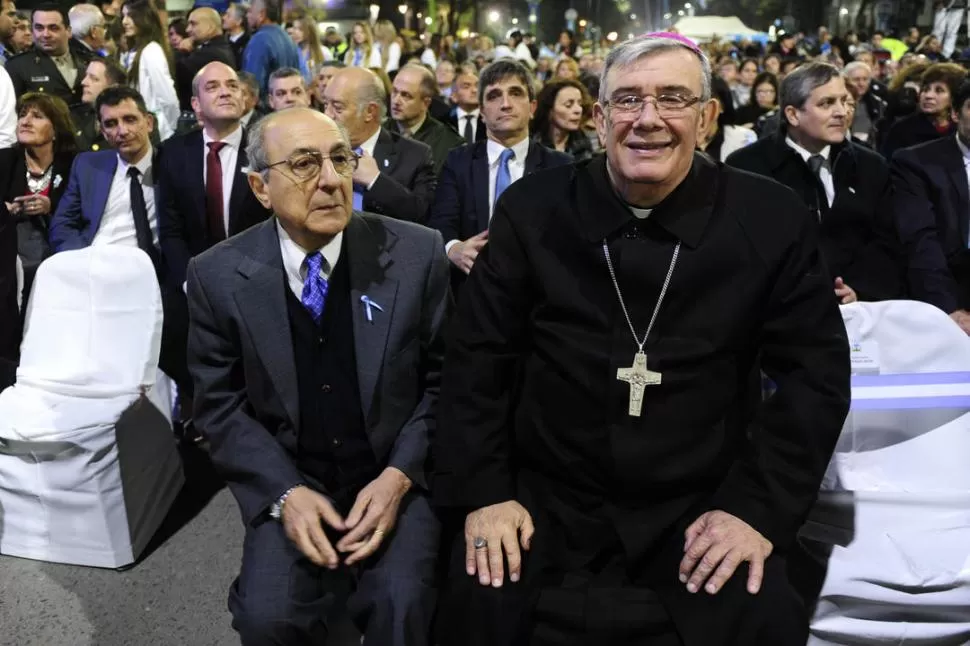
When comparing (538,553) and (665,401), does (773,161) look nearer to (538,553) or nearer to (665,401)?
(665,401)

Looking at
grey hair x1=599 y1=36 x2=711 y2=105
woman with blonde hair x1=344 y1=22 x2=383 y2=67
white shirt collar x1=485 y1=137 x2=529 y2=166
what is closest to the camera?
grey hair x1=599 y1=36 x2=711 y2=105

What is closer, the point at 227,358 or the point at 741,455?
the point at 741,455

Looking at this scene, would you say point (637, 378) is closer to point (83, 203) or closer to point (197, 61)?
point (83, 203)

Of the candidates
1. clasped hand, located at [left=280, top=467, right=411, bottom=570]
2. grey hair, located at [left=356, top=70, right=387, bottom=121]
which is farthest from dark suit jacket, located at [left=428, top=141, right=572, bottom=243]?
clasped hand, located at [left=280, top=467, right=411, bottom=570]

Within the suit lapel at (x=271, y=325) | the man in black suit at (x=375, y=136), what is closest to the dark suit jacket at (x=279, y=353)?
the suit lapel at (x=271, y=325)

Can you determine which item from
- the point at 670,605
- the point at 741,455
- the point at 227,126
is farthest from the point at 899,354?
the point at 227,126

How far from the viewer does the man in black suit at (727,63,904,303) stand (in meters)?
3.93

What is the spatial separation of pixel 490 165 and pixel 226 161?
4.41 feet

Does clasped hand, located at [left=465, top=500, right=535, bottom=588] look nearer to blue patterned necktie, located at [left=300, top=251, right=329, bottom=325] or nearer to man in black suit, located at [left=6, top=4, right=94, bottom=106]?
blue patterned necktie, located at [left=300, top=251, right=329, bottom=325]

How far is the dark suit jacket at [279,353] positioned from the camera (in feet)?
7.88

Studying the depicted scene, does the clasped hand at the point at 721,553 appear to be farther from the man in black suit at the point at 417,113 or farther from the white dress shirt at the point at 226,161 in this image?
the man in black suit at the point at 417,113

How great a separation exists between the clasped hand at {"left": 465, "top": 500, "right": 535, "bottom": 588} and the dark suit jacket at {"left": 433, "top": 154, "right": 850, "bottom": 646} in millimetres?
30

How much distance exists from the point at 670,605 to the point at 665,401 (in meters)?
0.47

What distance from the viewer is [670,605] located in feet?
6.67
